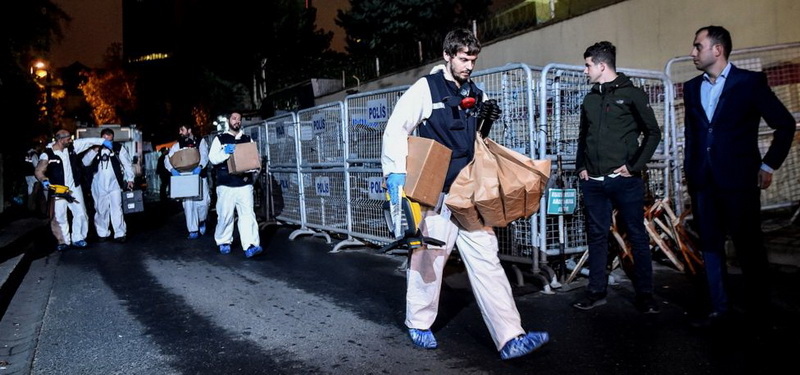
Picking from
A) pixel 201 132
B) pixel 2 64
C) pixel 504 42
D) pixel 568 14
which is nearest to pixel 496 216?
pixel 568 14

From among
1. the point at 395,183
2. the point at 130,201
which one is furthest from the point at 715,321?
the point at 130,201

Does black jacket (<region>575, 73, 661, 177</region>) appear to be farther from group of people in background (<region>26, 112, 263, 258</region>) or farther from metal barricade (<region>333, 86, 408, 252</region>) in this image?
group of people in background (<region>26, 112, 263, 258</region>)

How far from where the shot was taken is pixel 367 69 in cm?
2262

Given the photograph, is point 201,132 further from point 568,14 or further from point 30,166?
point 568,14

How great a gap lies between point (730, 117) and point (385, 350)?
2.95 meters

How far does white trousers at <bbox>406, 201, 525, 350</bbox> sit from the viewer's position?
12.5 ft

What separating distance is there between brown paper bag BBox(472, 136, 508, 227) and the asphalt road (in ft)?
3.10

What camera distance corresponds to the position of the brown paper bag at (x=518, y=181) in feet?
12.4

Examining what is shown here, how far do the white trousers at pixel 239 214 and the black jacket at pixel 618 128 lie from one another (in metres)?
5.18

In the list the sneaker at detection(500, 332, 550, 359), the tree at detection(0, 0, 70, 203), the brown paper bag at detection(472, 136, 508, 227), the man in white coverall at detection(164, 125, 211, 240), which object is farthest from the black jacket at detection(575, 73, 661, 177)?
the tree at detection(0, 0, 70, 203)

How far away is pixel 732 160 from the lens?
13.8 ft

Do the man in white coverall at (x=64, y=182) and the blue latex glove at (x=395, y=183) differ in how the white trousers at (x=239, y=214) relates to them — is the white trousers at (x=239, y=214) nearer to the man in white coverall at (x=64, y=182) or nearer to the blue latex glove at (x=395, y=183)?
the man in white coverall at (x=64, y=182)

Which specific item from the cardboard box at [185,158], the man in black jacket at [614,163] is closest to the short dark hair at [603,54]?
the man in black jacket at [614,163]

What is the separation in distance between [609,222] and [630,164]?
53 centimetres
